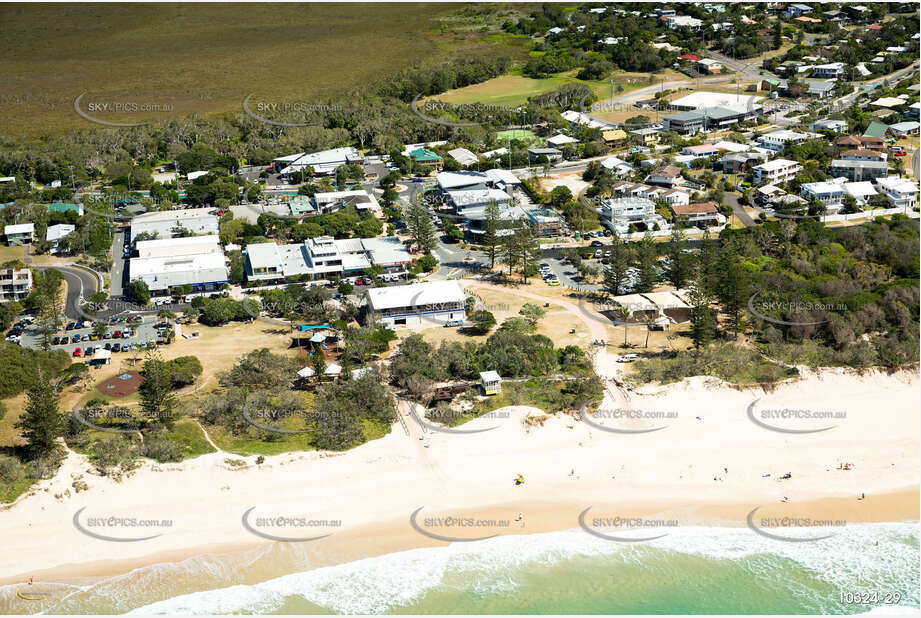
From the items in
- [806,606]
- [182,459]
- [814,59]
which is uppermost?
[814,59]

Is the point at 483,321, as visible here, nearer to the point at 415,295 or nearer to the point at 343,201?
the point at 415,295

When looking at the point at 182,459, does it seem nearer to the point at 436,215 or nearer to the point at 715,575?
the point at 715,575

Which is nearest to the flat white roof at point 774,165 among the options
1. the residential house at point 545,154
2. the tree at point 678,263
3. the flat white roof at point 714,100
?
the residential house at point 545,154

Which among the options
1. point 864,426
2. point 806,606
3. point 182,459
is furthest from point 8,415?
point 864,426

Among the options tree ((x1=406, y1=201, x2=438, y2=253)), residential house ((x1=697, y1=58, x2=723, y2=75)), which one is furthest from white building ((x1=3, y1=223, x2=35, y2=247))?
residential house ((x1=697, y1=58, x2=723, y2=75))

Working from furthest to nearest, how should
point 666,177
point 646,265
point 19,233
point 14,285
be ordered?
point 666,177, point 19,233, point 14,285, point 646,265

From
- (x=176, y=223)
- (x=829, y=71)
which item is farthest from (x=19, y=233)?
(x=829, y=71)

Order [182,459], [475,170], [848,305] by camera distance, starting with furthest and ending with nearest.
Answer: [475,170]
[848,305]
[182,459]
